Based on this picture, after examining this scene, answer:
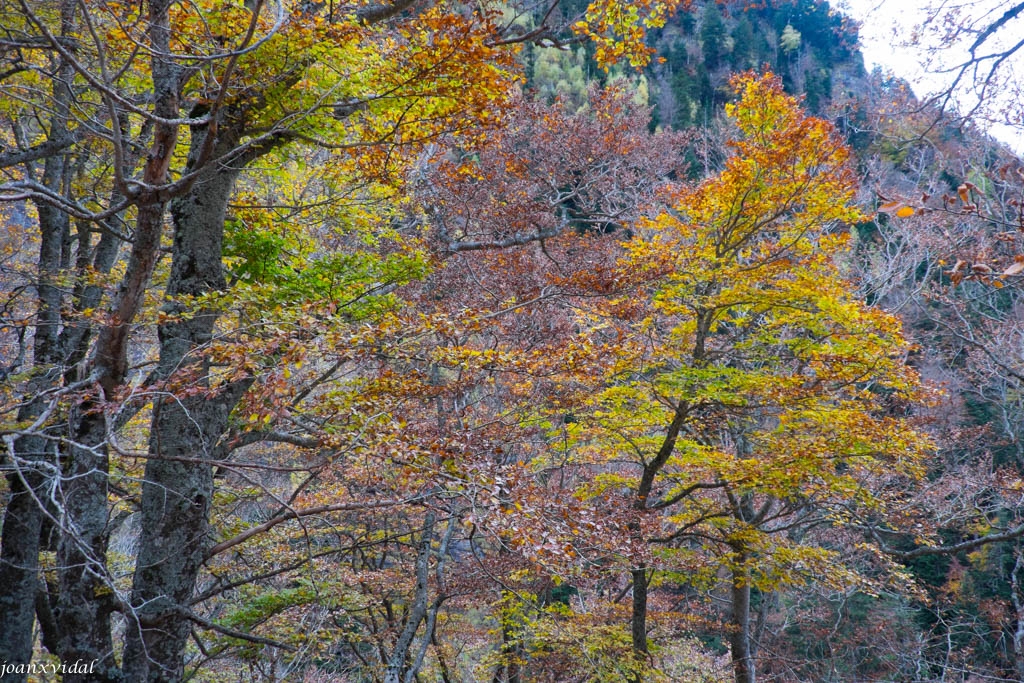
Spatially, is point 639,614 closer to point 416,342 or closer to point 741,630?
point 741,630

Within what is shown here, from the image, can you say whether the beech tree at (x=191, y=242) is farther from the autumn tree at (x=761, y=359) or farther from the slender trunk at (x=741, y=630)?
the slender trunk at (x=741, y=630)

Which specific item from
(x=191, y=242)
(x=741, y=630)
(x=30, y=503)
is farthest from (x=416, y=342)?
(x=741, y=630)

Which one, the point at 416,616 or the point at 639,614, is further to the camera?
the point at 639,614

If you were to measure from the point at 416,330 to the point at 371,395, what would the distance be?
741mm

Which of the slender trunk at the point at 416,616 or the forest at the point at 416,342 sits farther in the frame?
the slender trunk at the point at 416,616

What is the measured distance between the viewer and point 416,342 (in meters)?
4.45

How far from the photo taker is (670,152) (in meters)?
12.7

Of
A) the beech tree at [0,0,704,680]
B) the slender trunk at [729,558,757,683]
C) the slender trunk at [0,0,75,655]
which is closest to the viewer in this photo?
the beech tree at [0,0,704,680]

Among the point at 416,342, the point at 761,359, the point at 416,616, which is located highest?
the point at 761,359

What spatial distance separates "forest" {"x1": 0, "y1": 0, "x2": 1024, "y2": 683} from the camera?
334 cm

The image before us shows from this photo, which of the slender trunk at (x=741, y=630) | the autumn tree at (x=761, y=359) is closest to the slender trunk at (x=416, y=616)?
the autumn tree at (x=761, y=359)

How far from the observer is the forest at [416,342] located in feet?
11.0

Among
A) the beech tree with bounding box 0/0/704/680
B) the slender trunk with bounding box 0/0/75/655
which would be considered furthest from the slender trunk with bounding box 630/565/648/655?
the slender trunk with bounding box 0/0/75/655

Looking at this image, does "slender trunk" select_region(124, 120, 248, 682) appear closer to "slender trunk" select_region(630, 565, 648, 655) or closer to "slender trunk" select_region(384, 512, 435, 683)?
"slender trunk" select_region(384, 512, 435, 683)
